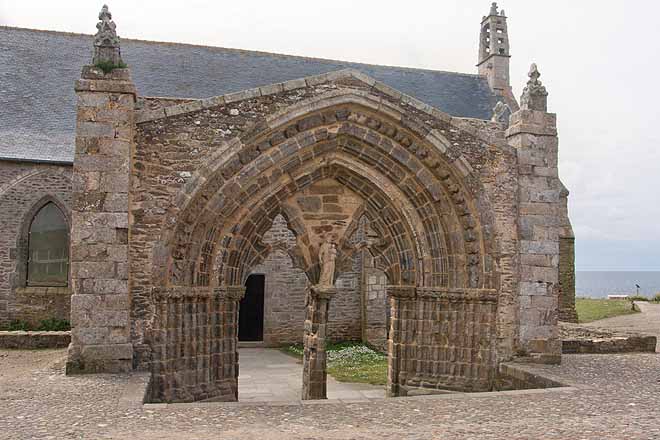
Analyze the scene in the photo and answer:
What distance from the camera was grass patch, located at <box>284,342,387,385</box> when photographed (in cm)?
1107

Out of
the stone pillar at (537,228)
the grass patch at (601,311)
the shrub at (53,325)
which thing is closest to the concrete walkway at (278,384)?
the stone pillar at (537,228)

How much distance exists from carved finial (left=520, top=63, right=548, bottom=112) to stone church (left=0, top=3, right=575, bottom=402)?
2 cm

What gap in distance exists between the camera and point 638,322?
16641 mm

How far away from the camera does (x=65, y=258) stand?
1453cm

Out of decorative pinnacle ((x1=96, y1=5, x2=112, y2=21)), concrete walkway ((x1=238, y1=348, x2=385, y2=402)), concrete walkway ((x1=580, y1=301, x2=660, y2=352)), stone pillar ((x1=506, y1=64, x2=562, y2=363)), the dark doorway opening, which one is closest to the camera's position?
decorative pinnacle ((x1=96, y1=5, x2=112, y2=21))

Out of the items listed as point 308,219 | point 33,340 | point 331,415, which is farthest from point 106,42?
point 33,340

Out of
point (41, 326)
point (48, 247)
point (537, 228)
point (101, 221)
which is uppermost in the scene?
point (537, 228)

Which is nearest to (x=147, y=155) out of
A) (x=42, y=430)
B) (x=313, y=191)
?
(x=313, y=191)

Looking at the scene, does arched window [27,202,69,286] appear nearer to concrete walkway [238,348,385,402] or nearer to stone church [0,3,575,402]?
concrete walkway [238,348,385,402]

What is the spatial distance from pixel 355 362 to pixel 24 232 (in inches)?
296

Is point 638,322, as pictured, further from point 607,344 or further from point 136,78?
point 136,78

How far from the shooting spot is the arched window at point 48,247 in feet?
47.3

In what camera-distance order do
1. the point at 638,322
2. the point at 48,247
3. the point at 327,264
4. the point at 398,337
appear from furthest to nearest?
the point at 638,322 → the point at 48,247 → the point at 327,264 → the point at 398,337

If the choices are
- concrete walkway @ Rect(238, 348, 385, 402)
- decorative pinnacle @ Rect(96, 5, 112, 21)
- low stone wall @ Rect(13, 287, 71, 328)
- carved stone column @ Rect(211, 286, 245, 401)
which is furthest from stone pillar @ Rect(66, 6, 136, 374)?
low stone wall @ Rect(13, 287, 71, 328)
